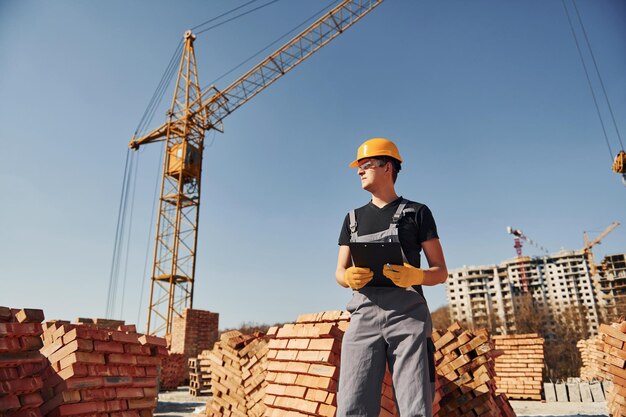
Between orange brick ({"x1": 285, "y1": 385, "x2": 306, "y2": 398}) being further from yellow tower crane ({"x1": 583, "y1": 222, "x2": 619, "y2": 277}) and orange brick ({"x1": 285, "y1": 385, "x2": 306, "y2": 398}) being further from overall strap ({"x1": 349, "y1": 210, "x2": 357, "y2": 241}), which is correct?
yellow tower crane ({"x1": 583, "y1": 222, "x2": 619, "y2": 277})

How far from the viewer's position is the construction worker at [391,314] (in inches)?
71.6

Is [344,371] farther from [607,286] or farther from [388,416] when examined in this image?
[607,286]

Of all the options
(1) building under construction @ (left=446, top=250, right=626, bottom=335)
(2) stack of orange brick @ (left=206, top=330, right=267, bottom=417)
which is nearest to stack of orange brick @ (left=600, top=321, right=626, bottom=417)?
(2) stack of orange brick @ (left=206, top=330, right=267, bottom=417)

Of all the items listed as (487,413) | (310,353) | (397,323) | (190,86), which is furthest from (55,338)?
(190,86)

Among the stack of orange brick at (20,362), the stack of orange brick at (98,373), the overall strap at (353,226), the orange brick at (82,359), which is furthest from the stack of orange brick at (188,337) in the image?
the overall strap at (353,226)

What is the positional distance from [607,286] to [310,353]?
303ft

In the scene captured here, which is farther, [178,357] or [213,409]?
[178,357]

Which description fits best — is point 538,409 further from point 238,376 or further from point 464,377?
point 238,376

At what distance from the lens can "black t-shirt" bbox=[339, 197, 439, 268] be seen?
6.75ft

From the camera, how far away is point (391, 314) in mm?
1913

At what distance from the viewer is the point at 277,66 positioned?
2389 centimetres

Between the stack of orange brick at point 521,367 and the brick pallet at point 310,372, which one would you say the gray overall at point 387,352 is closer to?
the brick pallet at point 310,372

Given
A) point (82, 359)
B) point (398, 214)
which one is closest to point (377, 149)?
point (398, 214)

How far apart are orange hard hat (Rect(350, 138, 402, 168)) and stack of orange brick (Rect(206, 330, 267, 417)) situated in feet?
11.9
